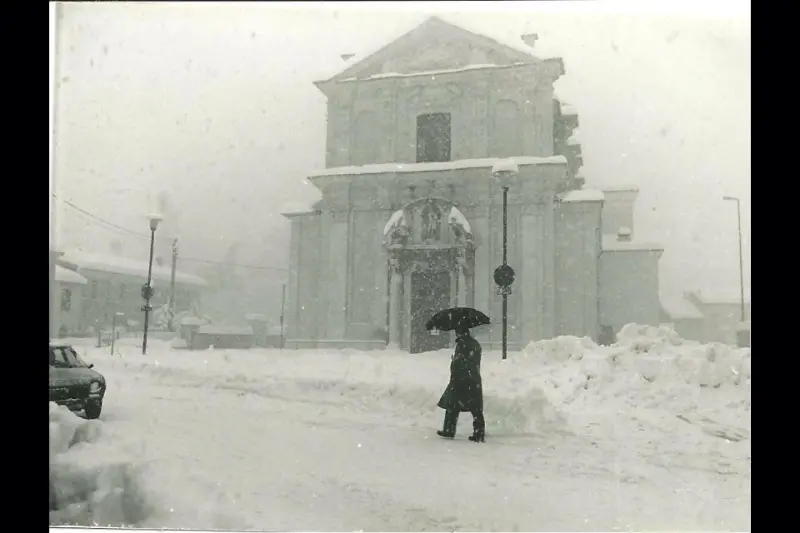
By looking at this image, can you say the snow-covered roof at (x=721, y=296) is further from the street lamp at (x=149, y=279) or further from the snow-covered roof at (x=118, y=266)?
the street lamp at (x=149, y=279)

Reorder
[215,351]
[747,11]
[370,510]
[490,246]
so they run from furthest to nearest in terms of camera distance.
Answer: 1. [490,246]
2. [215,351]
3. [747,11]
4. [370,510]

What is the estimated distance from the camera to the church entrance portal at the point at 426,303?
12.5 meters

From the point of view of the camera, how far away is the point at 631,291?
Answer: 12727 mm

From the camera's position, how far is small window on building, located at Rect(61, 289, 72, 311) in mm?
10594

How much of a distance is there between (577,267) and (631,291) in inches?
48.7

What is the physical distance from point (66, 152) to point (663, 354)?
1052 cm

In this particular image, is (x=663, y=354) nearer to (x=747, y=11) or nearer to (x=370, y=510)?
(x=747, y=11)

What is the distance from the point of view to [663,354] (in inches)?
386

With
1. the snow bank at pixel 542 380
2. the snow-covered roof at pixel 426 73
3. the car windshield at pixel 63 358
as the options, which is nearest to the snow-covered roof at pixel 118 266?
the snow bank at pixel 542 380

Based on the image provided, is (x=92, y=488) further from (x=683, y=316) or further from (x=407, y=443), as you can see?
(x=683, y=316)

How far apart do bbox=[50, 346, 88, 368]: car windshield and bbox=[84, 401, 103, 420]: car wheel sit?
527mm

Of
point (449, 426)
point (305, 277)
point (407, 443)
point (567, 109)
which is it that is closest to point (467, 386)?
point (449, 426)
